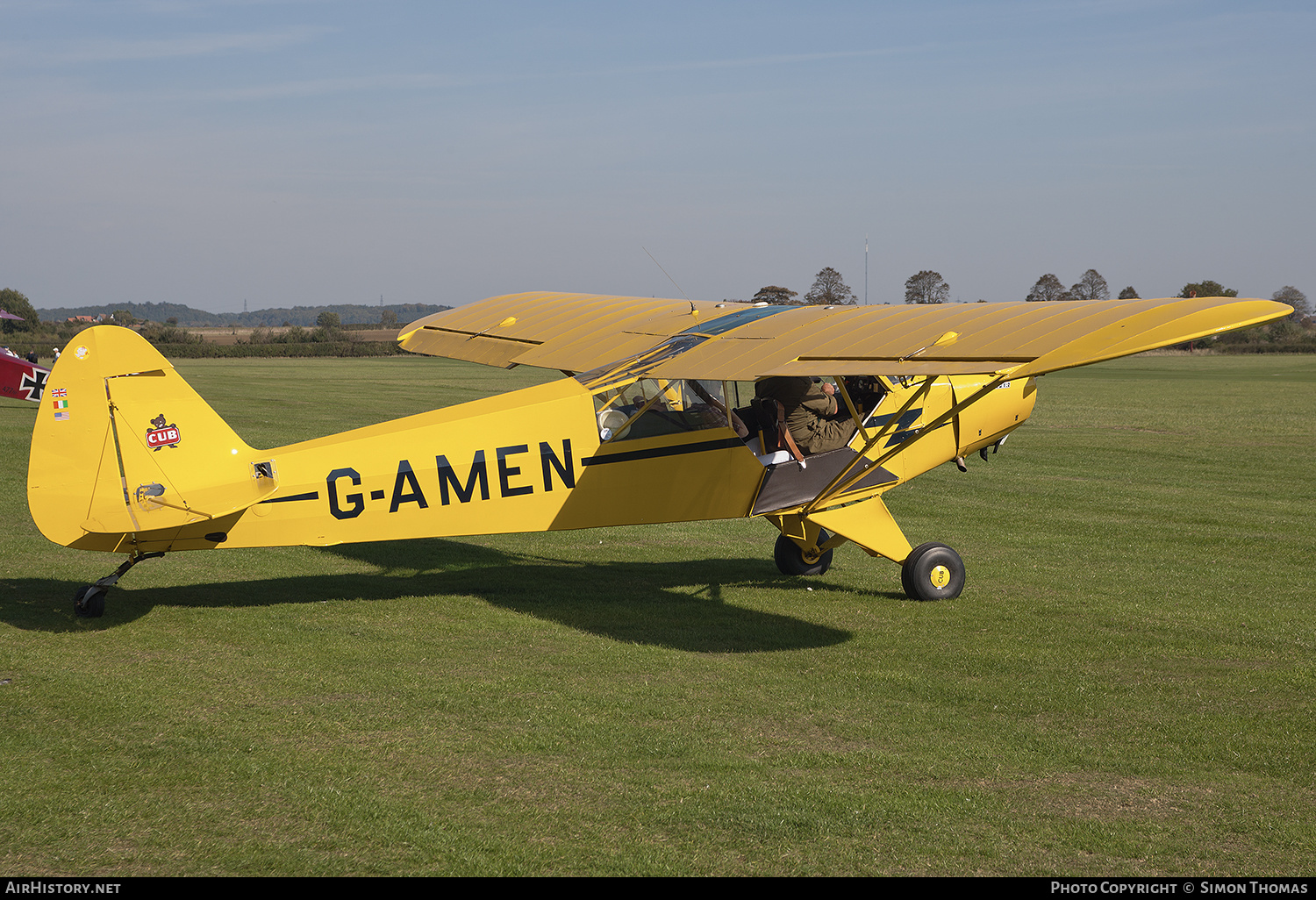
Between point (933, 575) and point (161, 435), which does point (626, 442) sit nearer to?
point (933, 575)

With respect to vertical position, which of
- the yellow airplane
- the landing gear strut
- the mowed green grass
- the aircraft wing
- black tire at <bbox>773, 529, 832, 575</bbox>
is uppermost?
the aircraft wing

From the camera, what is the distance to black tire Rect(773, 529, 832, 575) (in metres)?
9.25

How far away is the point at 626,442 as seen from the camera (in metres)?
7.65

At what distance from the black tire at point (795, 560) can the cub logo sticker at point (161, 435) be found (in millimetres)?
5024

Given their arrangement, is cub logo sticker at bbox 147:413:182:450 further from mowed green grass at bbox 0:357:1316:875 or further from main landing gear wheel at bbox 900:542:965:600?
main landing gear wheel at bbox 900:542:965:600

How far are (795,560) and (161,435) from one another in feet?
17.1

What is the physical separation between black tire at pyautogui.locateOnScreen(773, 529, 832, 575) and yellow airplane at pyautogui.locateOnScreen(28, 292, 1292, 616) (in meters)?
0.02

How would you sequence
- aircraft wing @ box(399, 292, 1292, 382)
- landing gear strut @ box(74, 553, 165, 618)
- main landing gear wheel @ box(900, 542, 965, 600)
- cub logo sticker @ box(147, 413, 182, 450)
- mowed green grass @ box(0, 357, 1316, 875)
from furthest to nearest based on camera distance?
main landing gear wheel @ box(900, 542, 965, 600) < landing gear strut @ box(74, 553, 165, 618) < cub logo sticker @ box(147, 413, 182, 450) < aircraft wing @ box(399, 292, 1292, 382) < mowed green grass @ box(0, 357, 1316, 875)

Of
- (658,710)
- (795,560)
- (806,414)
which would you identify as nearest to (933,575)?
(795,560)

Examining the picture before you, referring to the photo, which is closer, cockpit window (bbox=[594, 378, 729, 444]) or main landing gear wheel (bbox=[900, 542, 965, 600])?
cockpit window (bbox=[594, 378, 729, 444])

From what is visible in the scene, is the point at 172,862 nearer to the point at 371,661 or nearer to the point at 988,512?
the point at 371,661

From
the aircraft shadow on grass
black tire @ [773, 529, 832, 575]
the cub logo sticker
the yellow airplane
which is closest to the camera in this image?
the yellow airplane

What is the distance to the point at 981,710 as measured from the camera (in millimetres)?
5840

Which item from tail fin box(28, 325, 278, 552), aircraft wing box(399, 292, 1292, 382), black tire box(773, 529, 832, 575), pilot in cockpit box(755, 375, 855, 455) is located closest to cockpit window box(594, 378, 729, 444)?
aircraft wing box(399, 292, 1292, 382)
